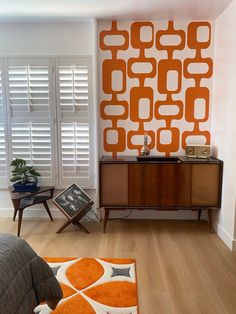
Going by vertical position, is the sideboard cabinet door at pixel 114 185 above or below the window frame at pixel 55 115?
below

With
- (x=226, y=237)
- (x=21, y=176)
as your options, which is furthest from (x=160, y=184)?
(x=21, y=176)

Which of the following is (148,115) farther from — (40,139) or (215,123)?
(40,139)

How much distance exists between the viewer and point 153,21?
3383 millimetres

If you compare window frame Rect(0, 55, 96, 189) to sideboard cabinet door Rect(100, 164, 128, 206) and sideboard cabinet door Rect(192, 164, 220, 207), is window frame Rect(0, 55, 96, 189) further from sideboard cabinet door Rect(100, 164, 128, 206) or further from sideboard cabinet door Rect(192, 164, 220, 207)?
sideboard cabinet door Rect(192, 164, 220, 207)

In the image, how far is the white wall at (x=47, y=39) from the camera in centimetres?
343

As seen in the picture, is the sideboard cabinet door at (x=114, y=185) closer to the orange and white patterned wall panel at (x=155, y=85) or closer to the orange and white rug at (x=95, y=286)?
the orange and white patterned wall panel at (x=155, y=85)

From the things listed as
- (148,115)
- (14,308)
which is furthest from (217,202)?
(14,308)

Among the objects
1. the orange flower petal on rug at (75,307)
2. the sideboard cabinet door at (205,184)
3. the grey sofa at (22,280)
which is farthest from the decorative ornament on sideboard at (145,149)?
the grey sofa at (22,280)

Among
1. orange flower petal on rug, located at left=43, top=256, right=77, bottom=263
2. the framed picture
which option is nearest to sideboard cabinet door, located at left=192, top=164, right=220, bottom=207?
the framed picture

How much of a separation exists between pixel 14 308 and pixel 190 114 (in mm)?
2855

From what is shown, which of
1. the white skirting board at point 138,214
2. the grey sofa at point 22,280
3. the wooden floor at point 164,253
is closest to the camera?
the grey sofa at point 22,280

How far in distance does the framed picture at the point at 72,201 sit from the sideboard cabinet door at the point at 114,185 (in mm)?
237

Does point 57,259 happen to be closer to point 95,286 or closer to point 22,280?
point 95,286

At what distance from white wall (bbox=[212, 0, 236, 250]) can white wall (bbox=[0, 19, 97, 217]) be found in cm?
146
